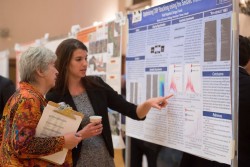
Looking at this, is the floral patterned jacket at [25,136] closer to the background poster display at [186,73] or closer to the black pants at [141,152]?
the background poster display at [186,73]

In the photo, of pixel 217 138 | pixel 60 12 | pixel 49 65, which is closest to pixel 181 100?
pixel 217 138

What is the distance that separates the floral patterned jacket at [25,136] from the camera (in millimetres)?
1459

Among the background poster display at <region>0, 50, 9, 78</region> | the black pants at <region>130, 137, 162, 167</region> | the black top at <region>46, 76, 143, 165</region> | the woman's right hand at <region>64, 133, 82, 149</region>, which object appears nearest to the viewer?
the woman's right hand at <region>64, 133, 82, 149</region>

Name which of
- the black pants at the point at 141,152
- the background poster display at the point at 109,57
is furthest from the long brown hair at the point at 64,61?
the black pants at the point at 141,152

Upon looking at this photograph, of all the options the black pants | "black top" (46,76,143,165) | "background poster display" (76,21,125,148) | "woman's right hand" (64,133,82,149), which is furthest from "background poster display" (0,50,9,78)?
"woman's right hand" (64,133,82,149)

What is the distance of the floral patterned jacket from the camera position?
1.46m

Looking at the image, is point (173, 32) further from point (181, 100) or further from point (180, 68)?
point (181, 100)

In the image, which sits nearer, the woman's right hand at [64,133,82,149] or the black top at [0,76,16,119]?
the woman's right hand at [64,133,82,149]

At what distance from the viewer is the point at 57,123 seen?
→ 163 centimetres

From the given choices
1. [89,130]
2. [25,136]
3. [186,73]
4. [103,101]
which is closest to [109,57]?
[103,101]

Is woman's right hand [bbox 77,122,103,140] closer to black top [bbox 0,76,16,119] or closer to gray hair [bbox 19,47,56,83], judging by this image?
gray hair [bbox 19,47,56,83]

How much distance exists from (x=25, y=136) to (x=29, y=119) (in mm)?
79

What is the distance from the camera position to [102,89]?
82.0 inches

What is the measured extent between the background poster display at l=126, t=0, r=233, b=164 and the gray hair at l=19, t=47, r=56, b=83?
0.78 metres
